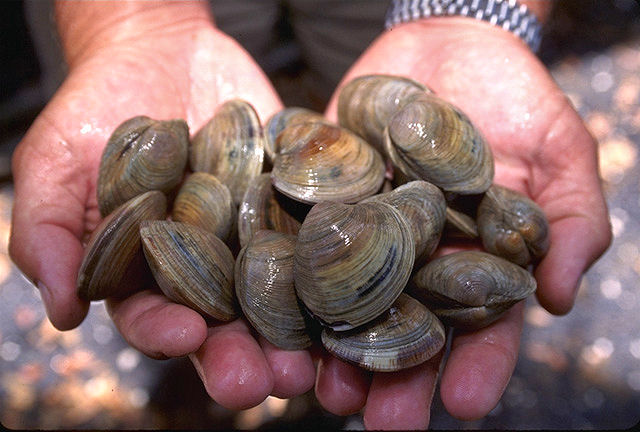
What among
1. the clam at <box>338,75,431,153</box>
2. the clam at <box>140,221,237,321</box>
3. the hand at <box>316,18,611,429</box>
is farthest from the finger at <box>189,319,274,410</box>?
the clam at <box>338,75,431,153</box>

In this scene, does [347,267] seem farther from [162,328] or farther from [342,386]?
[162,328]

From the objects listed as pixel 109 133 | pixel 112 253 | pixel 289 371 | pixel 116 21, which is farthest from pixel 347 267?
pixel 116 21

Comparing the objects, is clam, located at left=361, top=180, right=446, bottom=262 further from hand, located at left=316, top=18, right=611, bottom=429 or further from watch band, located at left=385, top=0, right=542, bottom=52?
watch band, located at left=385, top=0, right=542, bottom=52

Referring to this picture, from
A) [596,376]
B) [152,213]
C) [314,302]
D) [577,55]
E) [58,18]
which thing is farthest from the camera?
[577,55]

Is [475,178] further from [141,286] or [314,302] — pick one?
[141,286]

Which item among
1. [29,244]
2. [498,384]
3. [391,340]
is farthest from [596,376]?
[29,244]

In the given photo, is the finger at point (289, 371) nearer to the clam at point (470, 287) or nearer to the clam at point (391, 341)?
the clam at point (391, 341)
